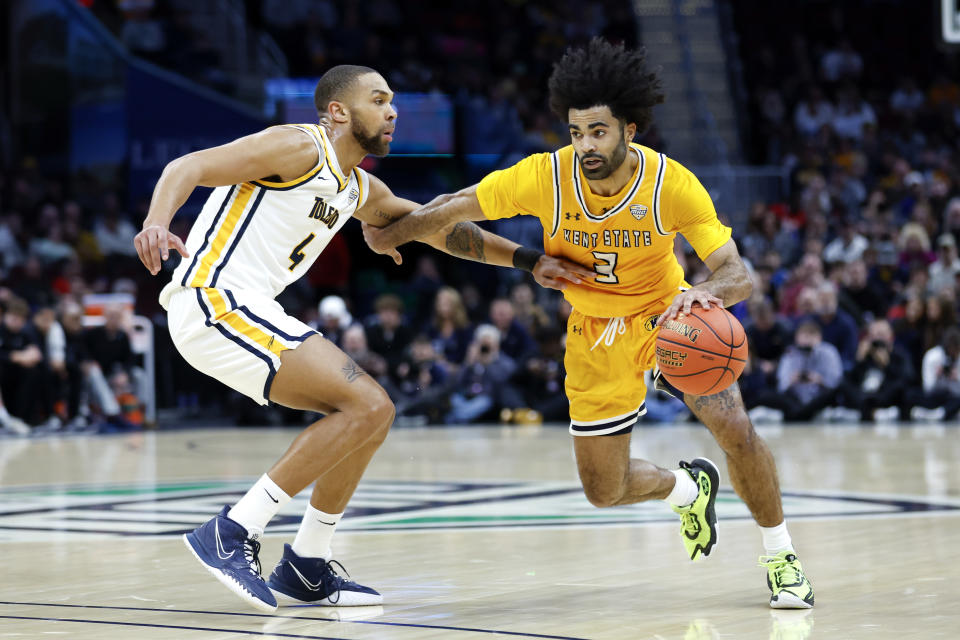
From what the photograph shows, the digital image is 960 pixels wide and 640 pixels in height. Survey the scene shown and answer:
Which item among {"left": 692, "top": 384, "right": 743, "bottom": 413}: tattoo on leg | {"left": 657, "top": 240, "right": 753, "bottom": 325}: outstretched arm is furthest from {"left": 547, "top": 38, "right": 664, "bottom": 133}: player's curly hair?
{"left": 692, "top": 384, "right": 743, "bottom": 413}: tattoo on leg

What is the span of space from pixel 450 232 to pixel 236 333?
143 cm

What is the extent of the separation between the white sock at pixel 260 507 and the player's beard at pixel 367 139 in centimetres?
137

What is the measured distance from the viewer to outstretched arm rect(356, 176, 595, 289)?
5.90 m

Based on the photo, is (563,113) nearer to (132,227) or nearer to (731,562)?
(731,562)

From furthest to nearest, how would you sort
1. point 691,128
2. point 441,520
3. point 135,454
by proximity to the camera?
point 691,128 < point 135,454 < point 441,520

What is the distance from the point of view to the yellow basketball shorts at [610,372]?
5879 millimetres

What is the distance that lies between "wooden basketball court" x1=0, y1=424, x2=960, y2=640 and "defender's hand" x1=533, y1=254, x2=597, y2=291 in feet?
3.96

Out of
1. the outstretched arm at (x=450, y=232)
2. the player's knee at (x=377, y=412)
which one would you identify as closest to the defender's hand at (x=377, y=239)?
the outstretched arm at (x=450, y=232)

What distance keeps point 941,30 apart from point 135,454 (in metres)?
7.49

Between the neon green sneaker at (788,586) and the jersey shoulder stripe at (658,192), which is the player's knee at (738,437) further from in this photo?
the jersey shoulder stripe at (658,192)

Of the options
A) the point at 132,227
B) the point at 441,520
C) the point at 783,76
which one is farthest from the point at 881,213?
the point at 441,520

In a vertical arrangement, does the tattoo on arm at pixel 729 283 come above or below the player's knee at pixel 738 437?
above

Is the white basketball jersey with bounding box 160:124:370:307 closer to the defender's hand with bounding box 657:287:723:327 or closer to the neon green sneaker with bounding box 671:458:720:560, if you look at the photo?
the defender's hand with bounding box 657:287:723:327

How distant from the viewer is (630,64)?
557 cm
